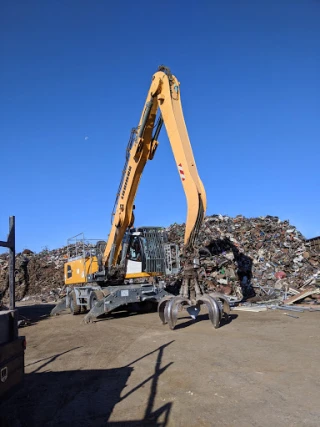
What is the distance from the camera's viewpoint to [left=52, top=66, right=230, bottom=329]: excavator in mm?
9312

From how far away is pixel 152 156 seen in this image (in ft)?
39.1

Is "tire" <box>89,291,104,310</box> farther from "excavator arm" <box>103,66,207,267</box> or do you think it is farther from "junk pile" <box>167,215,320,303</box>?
"junk pile" <box>167,215,320,303</box>

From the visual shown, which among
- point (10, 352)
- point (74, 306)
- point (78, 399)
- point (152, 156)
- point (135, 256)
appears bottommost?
point (78, 399)

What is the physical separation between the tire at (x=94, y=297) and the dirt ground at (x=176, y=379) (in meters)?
3.12

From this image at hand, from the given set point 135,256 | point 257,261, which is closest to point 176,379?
point 135,256

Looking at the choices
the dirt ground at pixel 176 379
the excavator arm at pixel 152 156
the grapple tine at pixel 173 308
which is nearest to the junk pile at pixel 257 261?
the excavator arm at pixel 152 156

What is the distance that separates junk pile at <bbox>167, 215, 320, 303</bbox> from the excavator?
387 centimetres

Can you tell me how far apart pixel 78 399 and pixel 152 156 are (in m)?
8.39

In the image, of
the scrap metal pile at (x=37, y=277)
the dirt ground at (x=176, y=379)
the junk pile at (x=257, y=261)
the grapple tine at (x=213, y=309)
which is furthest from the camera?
the scrap metal pile at (x=37, y=277)

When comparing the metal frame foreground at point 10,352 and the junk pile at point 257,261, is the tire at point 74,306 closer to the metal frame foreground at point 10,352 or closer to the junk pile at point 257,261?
the junk pile at point 257,261

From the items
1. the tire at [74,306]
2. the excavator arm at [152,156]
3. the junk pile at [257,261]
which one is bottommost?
the tire at [74,306]

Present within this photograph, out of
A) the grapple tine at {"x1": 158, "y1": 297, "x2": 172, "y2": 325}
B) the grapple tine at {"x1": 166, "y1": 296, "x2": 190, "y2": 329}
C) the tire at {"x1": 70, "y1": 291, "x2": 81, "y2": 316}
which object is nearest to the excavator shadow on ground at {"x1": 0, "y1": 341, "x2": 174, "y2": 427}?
the grapple tine at {"x1": 166, "y1": 296, "x2": 190, "y2": 329}

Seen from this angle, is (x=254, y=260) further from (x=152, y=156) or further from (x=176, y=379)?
(x=176, y=379)

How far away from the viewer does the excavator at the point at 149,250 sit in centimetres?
931
